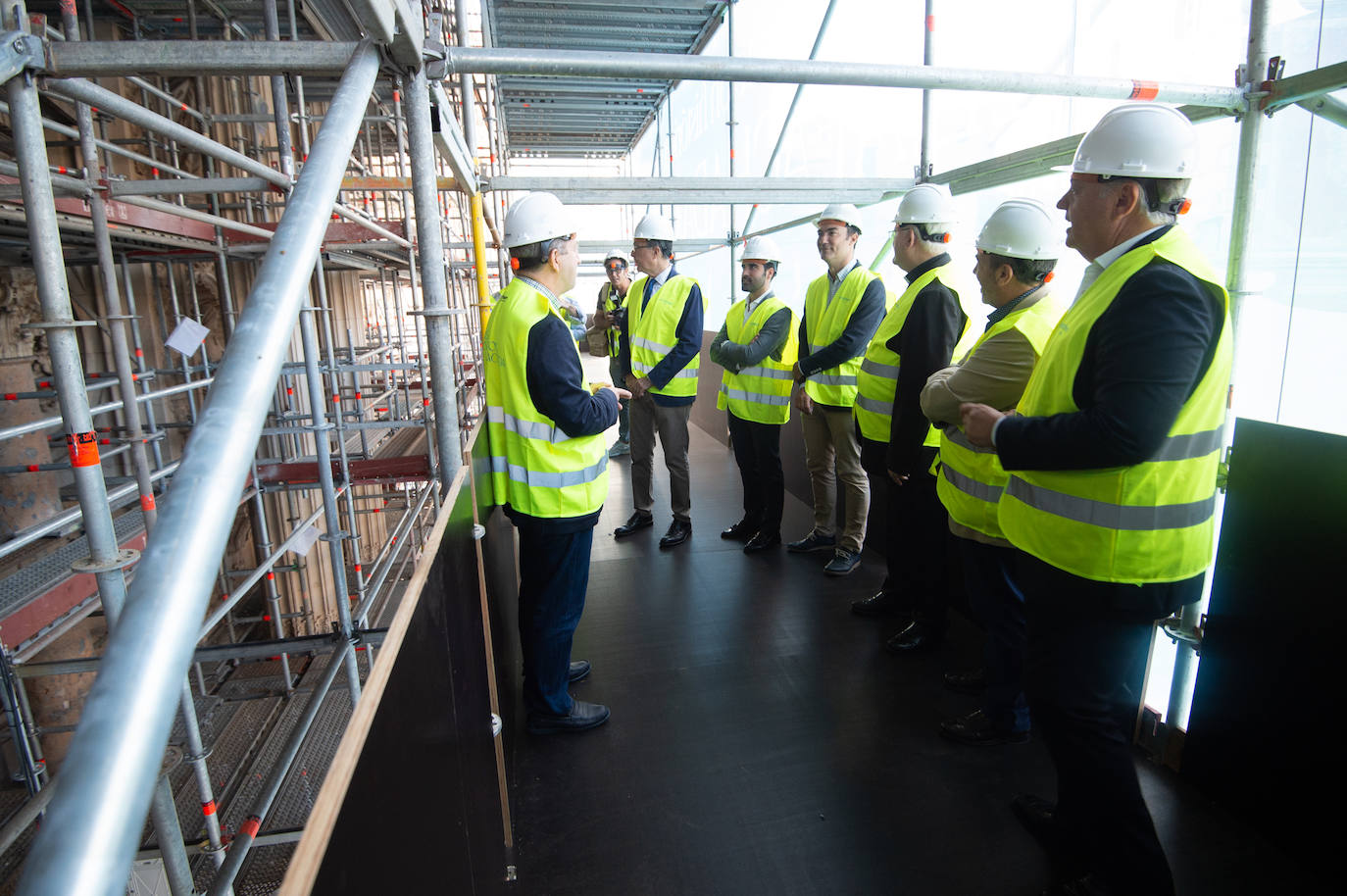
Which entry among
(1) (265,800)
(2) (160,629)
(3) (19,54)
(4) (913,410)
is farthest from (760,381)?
(2) (160,629)

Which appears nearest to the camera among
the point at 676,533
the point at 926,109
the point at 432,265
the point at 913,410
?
the point at 432,265

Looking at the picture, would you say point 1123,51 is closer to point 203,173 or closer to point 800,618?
point 800,618

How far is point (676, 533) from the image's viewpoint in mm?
4926

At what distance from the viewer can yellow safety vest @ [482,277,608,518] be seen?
254 centimetres

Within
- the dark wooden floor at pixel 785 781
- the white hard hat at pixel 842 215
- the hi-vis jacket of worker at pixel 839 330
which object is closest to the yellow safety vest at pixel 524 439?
the dark wooden floor at pixel 785 781

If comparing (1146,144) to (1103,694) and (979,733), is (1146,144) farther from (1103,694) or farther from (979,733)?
(979,733)

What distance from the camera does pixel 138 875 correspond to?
12.6 ft

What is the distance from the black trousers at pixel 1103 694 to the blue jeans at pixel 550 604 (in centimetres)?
162

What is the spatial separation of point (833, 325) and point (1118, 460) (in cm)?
254

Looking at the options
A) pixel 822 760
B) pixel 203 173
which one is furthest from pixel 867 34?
pixel 203 173

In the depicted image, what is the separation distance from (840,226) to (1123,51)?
60.6 inches

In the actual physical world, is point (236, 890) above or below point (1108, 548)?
below

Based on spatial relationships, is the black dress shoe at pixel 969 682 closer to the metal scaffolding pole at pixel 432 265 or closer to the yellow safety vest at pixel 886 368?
the yellow safety vest at pixel 886 368

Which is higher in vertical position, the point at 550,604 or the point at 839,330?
the point at 839,330
